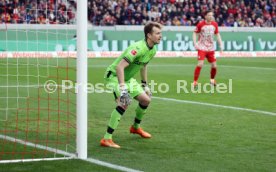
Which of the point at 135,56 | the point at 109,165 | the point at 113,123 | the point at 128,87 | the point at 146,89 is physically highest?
the point at 135,56

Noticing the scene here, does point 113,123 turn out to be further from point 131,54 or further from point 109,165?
point 109,165

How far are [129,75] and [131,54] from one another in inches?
23.6

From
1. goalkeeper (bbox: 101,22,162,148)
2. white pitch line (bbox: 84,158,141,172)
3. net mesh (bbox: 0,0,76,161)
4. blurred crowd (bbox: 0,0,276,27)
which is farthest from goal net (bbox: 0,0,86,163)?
blurred crowd (bbox: 0,0,276,27)

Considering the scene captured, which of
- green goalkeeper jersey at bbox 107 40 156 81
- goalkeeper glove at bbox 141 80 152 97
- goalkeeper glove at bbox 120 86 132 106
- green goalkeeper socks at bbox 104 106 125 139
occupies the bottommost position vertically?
green goalkeeper socks at bbox 104 106 125 139

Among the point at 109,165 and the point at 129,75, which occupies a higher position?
the point at 129,75

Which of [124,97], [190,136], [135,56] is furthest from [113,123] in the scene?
[190,136]

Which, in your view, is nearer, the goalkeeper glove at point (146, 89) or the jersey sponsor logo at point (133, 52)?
the jersey sponsor logo at point (133, 52)

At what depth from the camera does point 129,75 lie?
9078 mm

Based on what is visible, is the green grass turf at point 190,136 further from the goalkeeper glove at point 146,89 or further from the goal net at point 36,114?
the goalkeeper glove at point 146,89

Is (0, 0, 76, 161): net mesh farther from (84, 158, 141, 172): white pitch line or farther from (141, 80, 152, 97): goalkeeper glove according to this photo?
(141, 80, 152, 97): goalkeeper glove

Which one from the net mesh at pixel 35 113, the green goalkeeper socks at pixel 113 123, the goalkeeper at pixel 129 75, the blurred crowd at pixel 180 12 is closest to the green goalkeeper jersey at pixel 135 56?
the goalkeeper at pixel 129 75

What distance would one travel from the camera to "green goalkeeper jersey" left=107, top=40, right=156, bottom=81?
8.56m

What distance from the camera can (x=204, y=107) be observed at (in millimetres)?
13227

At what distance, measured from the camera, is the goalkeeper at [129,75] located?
27.7 ft
